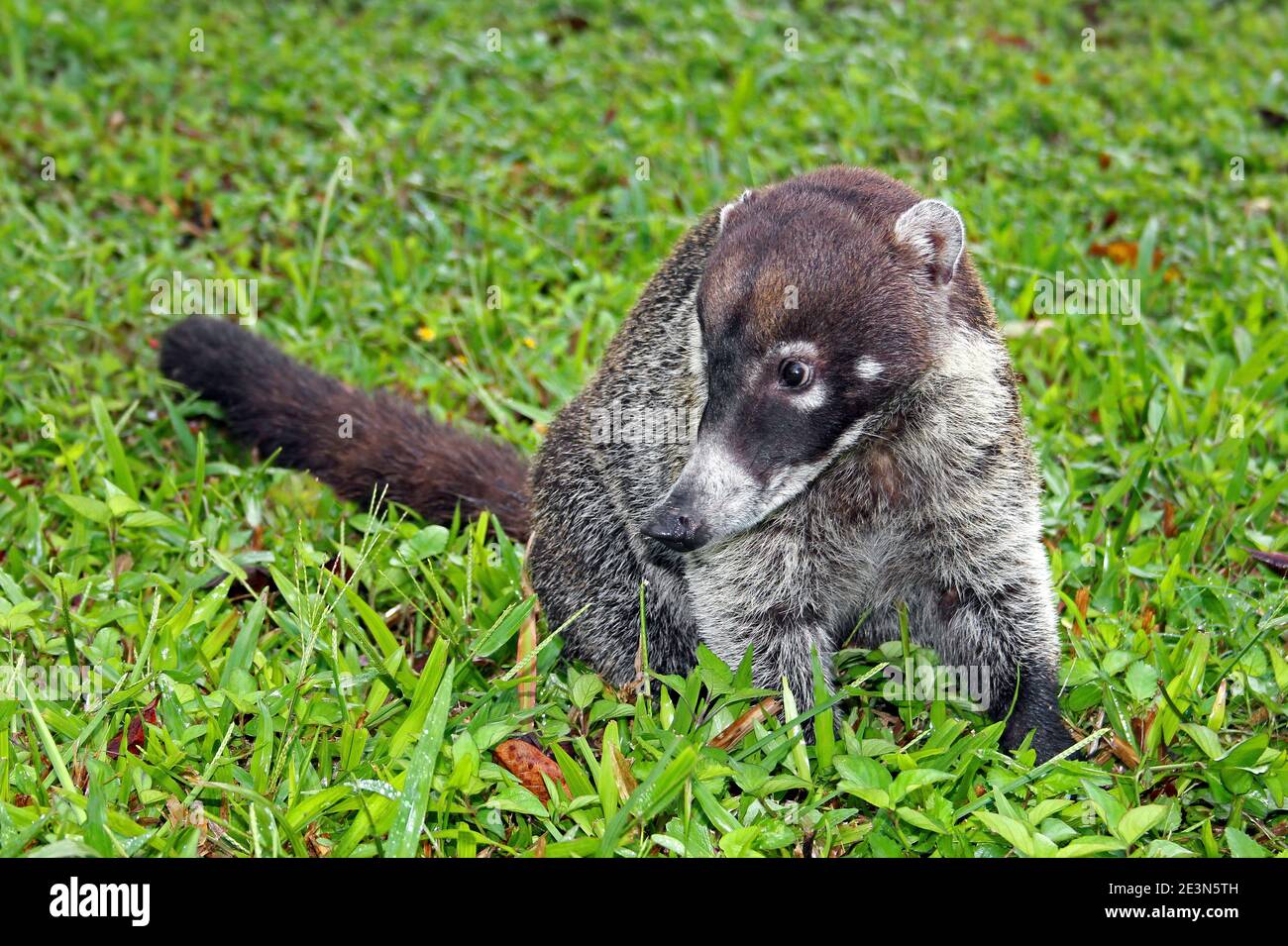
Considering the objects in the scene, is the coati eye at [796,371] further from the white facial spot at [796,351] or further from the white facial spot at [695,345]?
the white facial spot at [695,345]

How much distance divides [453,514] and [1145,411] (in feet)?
8.55

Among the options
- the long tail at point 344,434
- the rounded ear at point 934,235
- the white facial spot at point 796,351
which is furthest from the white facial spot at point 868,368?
the long tail at point 344,434

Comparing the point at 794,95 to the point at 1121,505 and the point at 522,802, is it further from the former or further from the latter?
the point at 522,802

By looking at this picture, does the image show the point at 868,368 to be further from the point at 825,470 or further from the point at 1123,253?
the point at 1123,253

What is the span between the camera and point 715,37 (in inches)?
296

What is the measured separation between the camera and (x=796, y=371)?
313 cm

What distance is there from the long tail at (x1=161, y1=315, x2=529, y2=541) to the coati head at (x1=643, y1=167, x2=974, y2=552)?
1.31m

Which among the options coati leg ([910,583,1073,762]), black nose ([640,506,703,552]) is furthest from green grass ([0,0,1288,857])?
black nose ([640,506,703,552])

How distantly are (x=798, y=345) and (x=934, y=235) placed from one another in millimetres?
538

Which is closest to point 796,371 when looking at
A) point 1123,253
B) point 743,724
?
point 743,724

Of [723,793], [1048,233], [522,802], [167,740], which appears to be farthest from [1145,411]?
[167,740]

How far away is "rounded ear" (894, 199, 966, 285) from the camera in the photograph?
3.27 meters
